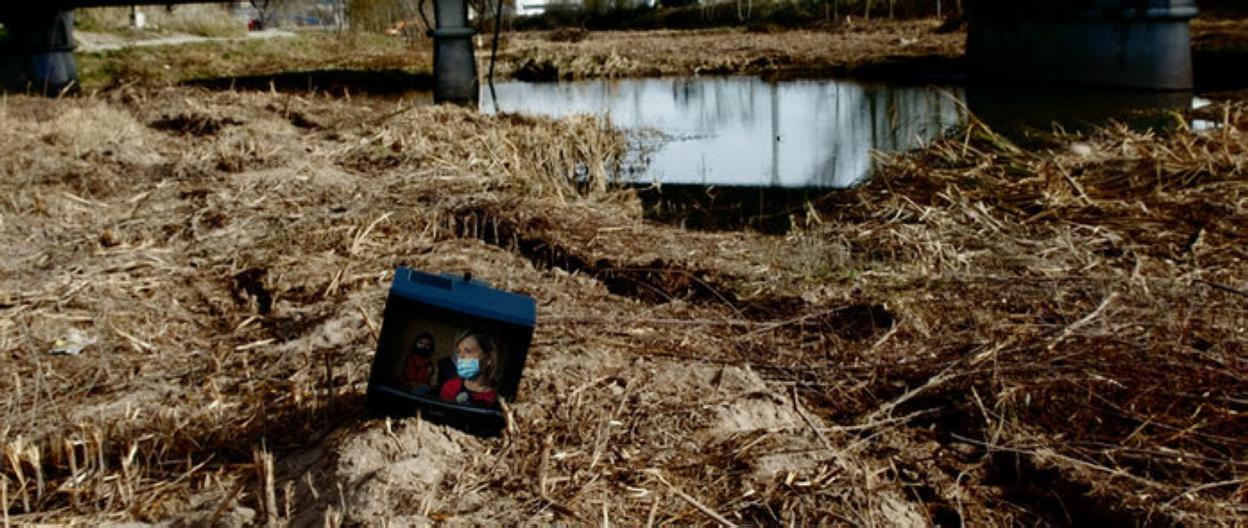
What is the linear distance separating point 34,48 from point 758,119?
9.99 meters

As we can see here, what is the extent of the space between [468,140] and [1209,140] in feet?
16.5

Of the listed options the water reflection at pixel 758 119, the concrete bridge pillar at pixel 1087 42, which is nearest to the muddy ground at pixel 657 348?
the water reflection at pixel 758 119

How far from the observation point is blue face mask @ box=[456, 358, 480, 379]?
129 inches

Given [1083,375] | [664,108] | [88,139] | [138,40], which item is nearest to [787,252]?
[1083,375]

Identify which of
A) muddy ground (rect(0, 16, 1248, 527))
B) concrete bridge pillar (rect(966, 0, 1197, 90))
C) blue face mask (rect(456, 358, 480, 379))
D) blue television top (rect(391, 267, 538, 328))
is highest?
concrete bridge pillar (rect(966, 0, 1197, 90))

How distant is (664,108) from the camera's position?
16.9 m

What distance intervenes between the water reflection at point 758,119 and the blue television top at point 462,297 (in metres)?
5.71

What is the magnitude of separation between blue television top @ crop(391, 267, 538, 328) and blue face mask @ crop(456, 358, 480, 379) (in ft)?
0.50

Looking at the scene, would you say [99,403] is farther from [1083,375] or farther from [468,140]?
[468,140]

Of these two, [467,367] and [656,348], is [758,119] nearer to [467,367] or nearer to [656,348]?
[656,348]

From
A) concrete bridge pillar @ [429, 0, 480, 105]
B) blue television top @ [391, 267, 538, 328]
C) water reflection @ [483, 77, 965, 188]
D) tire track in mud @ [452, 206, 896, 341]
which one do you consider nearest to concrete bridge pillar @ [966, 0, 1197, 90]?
water reflection @ [483, 77, 965, 188]

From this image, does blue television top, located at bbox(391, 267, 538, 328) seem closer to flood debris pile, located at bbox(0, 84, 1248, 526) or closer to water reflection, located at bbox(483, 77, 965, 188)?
flood debris pile, located at bbox(0, 84, 1248, 526)

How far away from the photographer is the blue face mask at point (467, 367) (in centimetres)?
327

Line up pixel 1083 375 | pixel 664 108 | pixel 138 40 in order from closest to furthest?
pixel 1083 375 < pixel 664 108 < pixel 138 40
